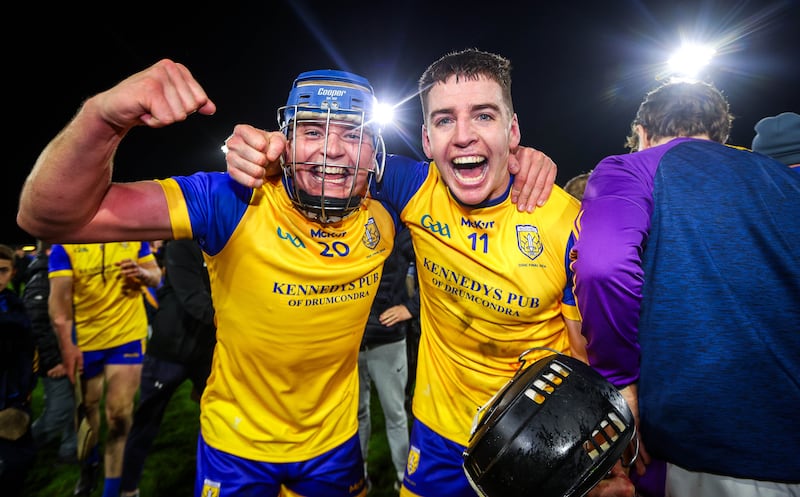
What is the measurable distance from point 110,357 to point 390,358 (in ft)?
9.50

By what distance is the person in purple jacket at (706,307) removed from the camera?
44.3 inches

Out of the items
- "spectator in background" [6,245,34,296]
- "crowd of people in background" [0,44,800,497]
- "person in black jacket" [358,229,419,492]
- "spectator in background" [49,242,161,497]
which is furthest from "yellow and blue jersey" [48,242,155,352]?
"person in black jacket" [358,229,419,492]

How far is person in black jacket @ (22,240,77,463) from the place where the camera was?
148 inches

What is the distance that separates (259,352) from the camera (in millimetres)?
1664

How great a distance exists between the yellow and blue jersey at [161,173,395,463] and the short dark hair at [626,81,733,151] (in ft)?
5.00

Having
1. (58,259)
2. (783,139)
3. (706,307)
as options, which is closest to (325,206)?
(706,307)

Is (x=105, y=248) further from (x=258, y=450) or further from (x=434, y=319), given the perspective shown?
(x=434, y=319)

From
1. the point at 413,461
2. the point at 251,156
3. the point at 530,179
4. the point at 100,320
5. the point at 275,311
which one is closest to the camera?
the point at 251,156

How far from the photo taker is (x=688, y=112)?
1.71 meters

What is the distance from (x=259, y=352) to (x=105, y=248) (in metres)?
3.16

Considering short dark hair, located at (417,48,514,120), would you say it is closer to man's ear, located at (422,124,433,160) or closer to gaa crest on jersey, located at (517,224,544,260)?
man's ear, located at (422,124,433,160)

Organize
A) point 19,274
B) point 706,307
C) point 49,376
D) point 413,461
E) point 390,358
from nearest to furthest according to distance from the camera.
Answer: point 706,307, point 413,461, point 390,358, point 49,376, point 19,274

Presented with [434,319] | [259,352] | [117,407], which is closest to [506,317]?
[434,319]

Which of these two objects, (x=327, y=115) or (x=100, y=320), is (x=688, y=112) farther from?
(x=100, y=320)
